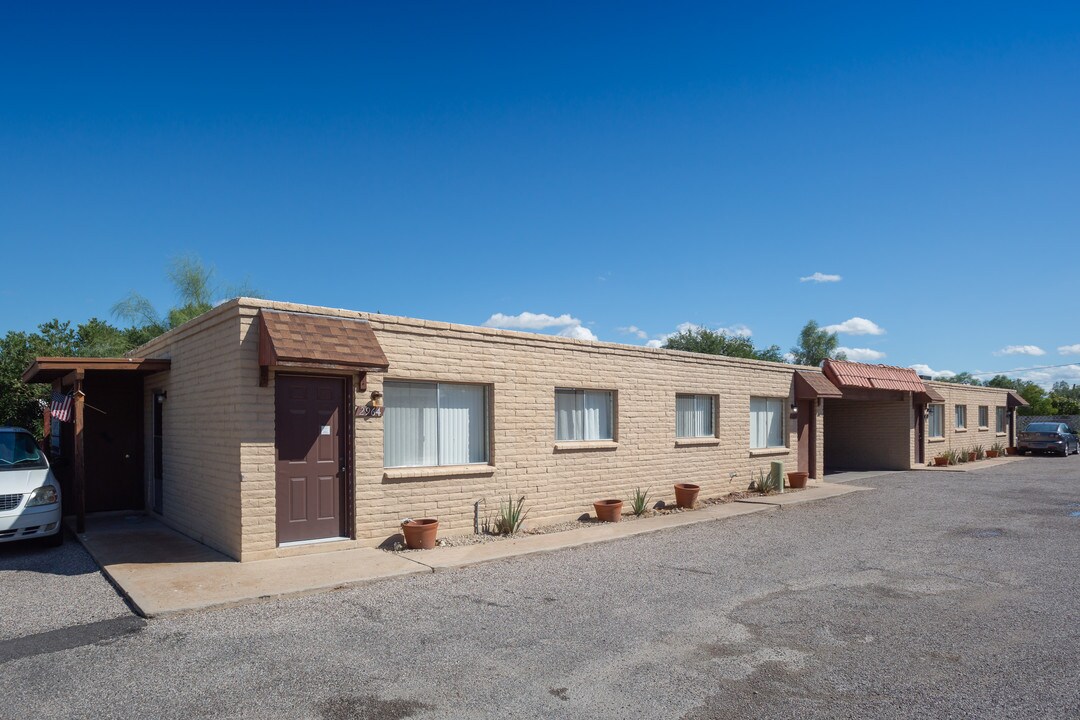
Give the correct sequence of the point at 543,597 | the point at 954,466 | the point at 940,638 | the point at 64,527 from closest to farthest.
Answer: the point at 940,638
the point at 543,597
the point at 64,527
the point at 954,466

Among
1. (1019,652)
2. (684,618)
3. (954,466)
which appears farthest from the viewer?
(954,466)

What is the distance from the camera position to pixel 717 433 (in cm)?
1678

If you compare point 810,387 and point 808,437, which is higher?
point 810,387

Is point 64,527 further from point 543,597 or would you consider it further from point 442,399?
point 543,597

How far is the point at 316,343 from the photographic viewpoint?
31.0ft

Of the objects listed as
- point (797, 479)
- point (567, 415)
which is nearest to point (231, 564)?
point (567, 415)

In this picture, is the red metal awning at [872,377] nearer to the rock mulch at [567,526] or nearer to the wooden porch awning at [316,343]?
the rock mulch at [567,526]

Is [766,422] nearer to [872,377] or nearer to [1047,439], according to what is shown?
[872,377]

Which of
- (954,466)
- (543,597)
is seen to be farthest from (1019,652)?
(954,466)

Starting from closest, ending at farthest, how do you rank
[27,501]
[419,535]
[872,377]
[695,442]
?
1. [27,501]
2. [419,535]
3. [695,442]
4. [872,377]

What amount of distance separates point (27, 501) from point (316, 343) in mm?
4535

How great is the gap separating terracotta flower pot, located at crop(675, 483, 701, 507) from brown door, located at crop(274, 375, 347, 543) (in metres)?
7.42

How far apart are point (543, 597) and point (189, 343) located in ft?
22.8

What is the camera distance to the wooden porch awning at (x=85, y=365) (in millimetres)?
10977
